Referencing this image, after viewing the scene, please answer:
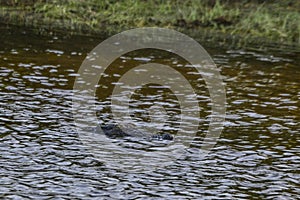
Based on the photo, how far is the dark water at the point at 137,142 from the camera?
12078 mm

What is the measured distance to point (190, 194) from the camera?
11.9 meters

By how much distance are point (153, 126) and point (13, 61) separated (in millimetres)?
6490

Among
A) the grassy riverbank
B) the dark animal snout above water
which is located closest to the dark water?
the dark animal snout above water

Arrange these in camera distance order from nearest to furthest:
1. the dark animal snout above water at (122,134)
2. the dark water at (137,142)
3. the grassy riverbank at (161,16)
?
1. the dark water at (137,142)
2. the dark animal snout above water at (122,134)
3. the grassy riverbank at (161,16)

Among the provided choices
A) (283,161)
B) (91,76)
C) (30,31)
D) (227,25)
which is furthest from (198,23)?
(283,161)

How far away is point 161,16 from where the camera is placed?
28.8 metres

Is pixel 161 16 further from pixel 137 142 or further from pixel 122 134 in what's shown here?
pixel 137 142

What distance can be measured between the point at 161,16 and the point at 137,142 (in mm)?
14924

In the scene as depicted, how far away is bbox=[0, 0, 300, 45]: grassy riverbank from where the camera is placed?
27438 mm

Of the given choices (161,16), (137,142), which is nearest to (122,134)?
(137,142)

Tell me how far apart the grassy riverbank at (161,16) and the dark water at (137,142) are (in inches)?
157

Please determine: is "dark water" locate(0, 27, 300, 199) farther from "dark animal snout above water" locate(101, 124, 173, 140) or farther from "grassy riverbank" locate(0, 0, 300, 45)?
"grassy riverbank" locate(0, 0, 300, 45)

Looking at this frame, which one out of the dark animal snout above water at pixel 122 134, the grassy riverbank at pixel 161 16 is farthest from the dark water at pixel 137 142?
the grassy riverbank at pixel 161 16

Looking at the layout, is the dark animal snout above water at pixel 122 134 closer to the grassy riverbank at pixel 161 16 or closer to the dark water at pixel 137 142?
the dark water at pixel 137 142
